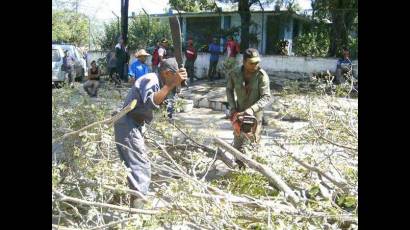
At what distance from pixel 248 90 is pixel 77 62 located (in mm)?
12336

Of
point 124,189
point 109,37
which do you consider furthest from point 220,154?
point 109,37

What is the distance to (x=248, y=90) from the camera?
5410mm

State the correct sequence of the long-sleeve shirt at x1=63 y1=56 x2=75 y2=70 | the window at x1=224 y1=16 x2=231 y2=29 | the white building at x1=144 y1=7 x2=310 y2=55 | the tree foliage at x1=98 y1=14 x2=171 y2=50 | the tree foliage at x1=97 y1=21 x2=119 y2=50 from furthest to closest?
the tree foliage at x1=97 y1=21 x2=119 y2=50, the tree foliage at x1=98 y1=14 x2=171 y2=50, the window at x1=224 y1=16 x2=231 y2=29, the white building at x1=144 y1=7 x2=310 y2=55, the long-sleeve shirt at x1=63 y1=56 x2=75 y2=70

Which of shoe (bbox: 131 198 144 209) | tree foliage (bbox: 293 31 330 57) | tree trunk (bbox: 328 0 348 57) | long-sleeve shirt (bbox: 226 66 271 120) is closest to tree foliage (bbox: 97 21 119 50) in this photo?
tree foliage (bbox: 293 31 330 57)

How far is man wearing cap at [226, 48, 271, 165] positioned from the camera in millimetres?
5164

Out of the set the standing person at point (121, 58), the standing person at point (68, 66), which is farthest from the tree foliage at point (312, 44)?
the standing person at point (68, 66)

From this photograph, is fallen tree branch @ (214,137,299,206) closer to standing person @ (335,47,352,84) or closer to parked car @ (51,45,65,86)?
standing person @ (335,47,352,84)

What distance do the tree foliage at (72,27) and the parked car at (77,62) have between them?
8.53 meters

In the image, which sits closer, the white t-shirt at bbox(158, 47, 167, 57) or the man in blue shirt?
the man in blue shirt

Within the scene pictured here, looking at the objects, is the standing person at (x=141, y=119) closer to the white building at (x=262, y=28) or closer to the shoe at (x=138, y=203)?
the shoe at (x=138, y=203)

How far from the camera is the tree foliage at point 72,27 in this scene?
2561cm
